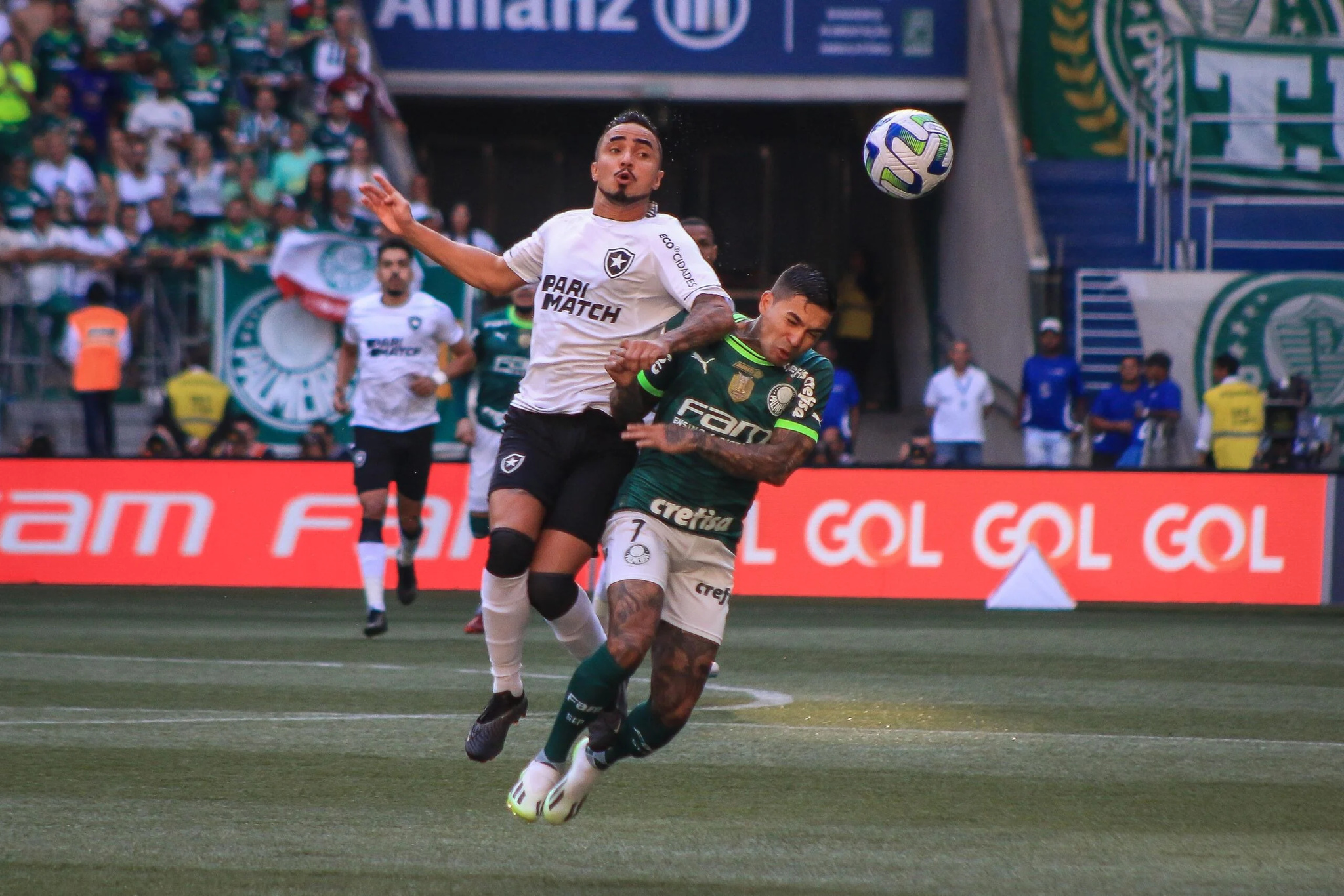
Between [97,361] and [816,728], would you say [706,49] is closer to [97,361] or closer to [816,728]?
[97,361]

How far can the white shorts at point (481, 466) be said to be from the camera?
12789mm

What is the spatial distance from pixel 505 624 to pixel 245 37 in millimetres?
15393

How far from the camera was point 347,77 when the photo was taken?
2077 cm

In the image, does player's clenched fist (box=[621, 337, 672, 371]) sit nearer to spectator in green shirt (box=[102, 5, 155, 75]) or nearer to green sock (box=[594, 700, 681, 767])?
green sock (box=[594, 700, 681, 767])

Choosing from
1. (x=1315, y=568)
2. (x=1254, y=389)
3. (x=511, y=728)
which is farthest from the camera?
(x=1254, y=389)

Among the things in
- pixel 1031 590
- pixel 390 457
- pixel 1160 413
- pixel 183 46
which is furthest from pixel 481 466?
pixel 183 46

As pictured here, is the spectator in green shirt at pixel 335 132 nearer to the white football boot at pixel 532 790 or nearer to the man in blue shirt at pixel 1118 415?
the man in blue shirt at pixel 1118 415

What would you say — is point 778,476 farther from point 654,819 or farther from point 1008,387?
point 1008,387

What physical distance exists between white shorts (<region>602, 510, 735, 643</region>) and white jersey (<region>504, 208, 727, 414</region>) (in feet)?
2.58

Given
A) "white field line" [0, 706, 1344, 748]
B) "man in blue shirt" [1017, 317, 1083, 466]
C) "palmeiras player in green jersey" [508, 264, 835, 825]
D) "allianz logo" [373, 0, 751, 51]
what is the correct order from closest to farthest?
1. "palmeiras player in green jersey" [508, 264, 835, 825]
2. "white field line" [0, 706, 1344, 748]
3. "man in blue shirt" [1017, 317, 1083, 466]
4. "allianz logo" [373, 0, 751, 51]

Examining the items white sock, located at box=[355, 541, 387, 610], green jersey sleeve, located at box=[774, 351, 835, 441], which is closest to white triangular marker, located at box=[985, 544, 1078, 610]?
white sock, located at box=[355, 541, 387, 610]

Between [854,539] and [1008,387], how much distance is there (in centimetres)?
651

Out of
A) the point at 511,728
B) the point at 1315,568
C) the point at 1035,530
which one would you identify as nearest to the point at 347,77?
the point at 1035,530

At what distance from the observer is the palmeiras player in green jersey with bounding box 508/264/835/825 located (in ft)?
19.3
